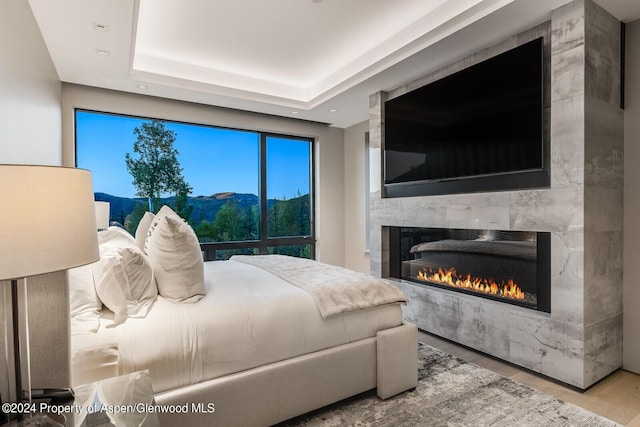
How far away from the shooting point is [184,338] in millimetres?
1637

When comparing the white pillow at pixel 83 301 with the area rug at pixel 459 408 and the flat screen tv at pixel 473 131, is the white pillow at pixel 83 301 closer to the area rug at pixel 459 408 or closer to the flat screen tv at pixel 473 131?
the area rug at pixel 459 408

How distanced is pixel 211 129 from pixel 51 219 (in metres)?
4.15

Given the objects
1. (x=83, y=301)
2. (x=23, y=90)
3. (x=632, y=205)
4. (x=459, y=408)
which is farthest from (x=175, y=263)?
(x=632, y=205)

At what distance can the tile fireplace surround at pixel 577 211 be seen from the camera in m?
2.33

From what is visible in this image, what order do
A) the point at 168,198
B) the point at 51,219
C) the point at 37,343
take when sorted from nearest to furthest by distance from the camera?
the point at 51,219 < the point at 37,343 < the point at 168,198

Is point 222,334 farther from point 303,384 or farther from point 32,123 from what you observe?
point 32,123

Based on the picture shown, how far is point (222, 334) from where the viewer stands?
5.67ft

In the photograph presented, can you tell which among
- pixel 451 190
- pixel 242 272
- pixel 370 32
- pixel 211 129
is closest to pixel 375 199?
pixel 451 190

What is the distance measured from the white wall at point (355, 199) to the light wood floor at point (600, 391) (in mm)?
2701

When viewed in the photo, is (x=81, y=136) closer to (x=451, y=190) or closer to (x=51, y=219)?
(x=51, y=219)

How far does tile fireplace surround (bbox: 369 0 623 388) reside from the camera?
91.9 inches

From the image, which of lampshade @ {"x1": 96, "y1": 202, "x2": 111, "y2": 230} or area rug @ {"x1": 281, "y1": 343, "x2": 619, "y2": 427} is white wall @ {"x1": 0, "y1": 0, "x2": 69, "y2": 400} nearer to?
lampshade @ {"x1": 96, "y1": 202, "x2": 111, "y2": 230}

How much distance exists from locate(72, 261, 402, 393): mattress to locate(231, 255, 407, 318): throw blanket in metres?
0.05

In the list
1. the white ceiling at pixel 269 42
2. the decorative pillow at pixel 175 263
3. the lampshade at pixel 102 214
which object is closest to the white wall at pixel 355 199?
the white ceiling at pixel 269 42
